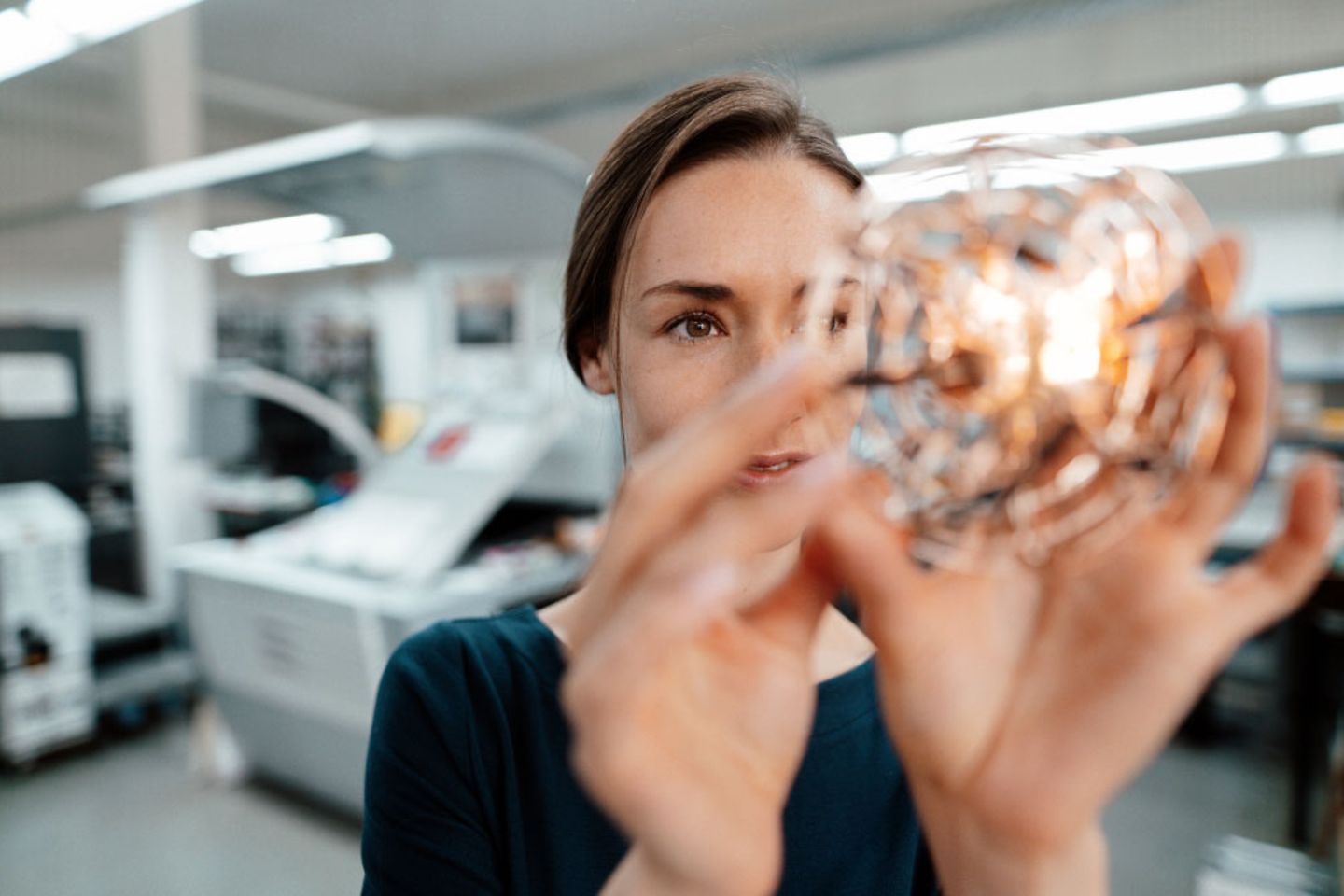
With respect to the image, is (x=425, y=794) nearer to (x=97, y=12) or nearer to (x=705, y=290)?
(x=705, y=290)

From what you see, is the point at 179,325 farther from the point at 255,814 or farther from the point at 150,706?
the point at 255,814

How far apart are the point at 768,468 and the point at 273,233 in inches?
362

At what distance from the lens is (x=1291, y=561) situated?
51 cm

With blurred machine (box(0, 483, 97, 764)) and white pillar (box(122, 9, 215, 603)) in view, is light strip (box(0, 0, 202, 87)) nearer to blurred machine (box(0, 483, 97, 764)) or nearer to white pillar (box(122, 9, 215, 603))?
white pillar (box(122, 9, 215, 603))

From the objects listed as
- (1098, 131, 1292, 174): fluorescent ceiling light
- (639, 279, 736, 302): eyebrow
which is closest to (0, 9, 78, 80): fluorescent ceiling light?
(639, 279, 736, 302): eyebrow

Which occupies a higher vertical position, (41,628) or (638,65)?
(638,65)

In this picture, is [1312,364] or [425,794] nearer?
[425,794]

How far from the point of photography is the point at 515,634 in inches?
40.3

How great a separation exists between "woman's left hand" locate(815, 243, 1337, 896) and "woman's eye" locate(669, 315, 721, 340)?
1.14 ft

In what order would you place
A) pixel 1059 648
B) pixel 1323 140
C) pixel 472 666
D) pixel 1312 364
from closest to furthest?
pixel 1059 648 < pixel 472 666 < pixel 1323 140 < pixel 1312 364

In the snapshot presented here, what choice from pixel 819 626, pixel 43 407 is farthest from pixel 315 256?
pixel 819 626

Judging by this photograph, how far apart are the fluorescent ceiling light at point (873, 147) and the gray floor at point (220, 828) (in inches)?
158

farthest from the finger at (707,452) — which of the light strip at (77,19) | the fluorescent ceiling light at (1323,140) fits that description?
the fluorescent ceiling light at (1323,140)

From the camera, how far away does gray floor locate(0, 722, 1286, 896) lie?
2.92 m
